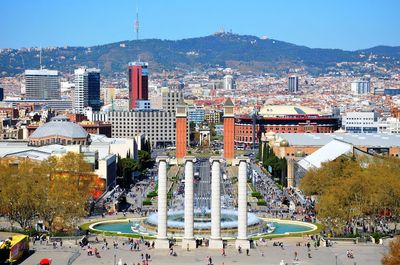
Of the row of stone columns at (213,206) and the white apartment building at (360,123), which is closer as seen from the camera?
the row of stone columns at (213,206)

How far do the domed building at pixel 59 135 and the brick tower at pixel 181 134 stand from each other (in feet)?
66.3

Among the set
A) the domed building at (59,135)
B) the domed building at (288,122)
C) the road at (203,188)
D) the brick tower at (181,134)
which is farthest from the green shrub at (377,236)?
the domed building at (288,122)

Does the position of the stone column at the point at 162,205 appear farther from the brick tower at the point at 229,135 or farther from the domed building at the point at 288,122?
the domed building at the point at 288,122

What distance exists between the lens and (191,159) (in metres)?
48.7

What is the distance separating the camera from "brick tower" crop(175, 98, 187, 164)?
399 ft

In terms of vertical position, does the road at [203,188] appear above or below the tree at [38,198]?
below

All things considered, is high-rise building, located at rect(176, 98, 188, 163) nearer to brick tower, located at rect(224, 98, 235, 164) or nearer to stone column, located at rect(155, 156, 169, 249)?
brick tower, located at rect(224, 98, 235, 164)

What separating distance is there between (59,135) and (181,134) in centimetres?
2575

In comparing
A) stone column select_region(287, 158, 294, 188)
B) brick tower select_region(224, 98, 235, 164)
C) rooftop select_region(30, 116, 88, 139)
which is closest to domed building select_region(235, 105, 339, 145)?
brick tower select_region(224, 98, 235, 164)

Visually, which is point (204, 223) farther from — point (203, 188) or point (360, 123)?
point (360, 123)

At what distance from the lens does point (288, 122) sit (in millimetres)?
152875

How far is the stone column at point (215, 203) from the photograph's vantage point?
47.8 metres

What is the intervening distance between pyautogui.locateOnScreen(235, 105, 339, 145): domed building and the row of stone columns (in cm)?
10209

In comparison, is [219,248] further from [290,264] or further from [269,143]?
[269,143]
